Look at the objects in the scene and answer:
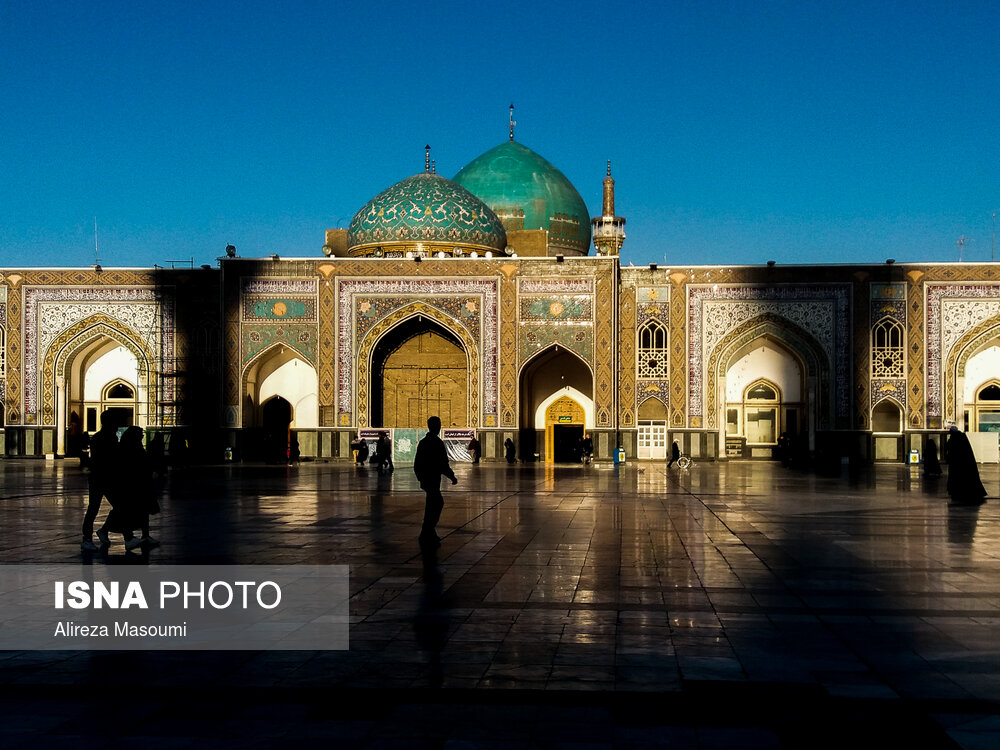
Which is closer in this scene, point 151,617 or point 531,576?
point 151,617

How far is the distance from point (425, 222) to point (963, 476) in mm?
18466

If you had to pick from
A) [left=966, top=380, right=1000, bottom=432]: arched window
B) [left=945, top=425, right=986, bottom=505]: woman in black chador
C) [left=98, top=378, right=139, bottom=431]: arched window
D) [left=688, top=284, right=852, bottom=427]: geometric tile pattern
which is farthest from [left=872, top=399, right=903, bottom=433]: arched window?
[left=98, top=378, right=139, bottom=431]: arched window

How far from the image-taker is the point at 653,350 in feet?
89.4

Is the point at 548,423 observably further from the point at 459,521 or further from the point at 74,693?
the point at 74,693

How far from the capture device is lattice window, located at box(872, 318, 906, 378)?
26.8 metres

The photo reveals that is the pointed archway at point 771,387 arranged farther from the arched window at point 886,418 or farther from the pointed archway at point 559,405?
the pointed archway at point 559,405

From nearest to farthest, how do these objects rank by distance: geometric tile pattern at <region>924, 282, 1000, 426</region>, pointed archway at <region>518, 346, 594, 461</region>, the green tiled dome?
1. geometric tile pattern at <region>924, 282, 1000, 426</region>
2. pointed archway at <region>518, 346, 594, 461</region>
3. the green tiled dome

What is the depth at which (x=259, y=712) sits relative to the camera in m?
3.78

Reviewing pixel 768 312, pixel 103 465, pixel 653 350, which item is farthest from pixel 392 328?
pixel 103 465

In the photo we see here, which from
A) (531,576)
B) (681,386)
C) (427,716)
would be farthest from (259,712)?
(681,386)

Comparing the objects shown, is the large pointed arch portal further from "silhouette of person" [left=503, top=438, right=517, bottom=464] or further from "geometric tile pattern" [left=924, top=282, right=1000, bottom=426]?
"geometric tile pattern" [left=924, top=282, right=1000, bottom=426]

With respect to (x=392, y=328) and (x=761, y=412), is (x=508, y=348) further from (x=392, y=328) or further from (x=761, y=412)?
(x=761, y=412)

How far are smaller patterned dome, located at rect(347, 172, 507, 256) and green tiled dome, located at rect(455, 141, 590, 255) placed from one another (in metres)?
3.03

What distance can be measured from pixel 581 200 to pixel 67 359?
15.8 meters
